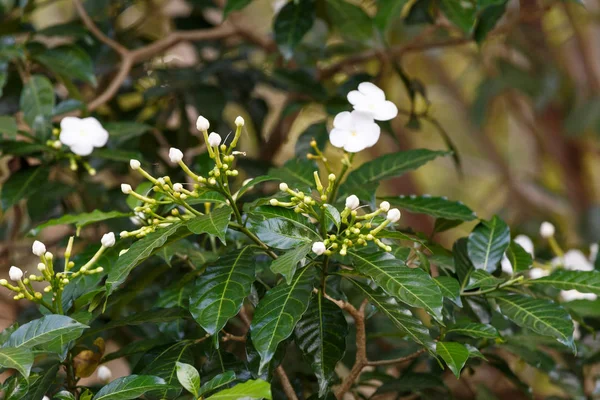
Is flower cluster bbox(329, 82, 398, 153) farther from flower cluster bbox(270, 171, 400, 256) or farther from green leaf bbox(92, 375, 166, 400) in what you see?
green leaf bbox(92, 375, 166, 400)

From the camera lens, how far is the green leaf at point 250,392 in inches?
26.4

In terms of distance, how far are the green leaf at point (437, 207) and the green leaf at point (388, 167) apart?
6 cm

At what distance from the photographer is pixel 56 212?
5.25 ft

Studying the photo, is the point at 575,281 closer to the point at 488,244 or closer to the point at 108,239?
the point at 488,244

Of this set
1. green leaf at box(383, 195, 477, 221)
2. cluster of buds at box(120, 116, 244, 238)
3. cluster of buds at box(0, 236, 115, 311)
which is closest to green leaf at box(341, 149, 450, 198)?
green leaf at box(383, 195, 477, 221)

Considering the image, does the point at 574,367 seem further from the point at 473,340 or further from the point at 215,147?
the point at 215,147

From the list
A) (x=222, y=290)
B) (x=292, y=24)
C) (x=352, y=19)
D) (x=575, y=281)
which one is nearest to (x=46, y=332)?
(x=222, y=290)

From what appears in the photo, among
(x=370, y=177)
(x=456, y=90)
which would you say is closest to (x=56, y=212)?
(x=370, y=177)

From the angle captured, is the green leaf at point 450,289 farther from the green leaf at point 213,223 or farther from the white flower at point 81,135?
the white flower at point 81,135

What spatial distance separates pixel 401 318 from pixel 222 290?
0.71 ft

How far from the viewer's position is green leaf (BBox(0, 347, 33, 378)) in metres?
0.72

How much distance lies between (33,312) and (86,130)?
527mm

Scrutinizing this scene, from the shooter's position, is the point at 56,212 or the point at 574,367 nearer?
the point at 574,367

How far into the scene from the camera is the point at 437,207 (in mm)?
1014
